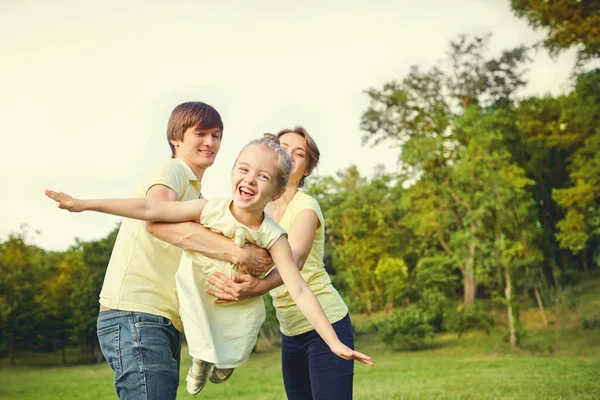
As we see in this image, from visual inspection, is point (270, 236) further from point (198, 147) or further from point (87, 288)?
point (87, 288)

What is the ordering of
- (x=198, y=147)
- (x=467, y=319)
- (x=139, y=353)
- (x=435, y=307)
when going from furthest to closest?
(x=435, y=307), (x=467, y=319), (x=198, y=147), (x=139, y=353)

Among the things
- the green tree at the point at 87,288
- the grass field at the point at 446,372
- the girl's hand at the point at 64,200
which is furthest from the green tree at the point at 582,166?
the girl's hand at the point at 64,200

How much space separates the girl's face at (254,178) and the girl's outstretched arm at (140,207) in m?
0.17

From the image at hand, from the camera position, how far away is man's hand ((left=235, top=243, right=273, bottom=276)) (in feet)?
8.84

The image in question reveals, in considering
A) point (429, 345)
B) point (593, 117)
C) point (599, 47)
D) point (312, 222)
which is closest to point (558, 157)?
point (593, 117)

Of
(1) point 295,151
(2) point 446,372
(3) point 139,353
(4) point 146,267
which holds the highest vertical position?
(1) point 295,151

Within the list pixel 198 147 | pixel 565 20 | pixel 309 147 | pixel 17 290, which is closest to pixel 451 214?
pixel 565 20

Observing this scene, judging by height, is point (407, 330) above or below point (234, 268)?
below

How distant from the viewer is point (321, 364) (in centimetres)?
332

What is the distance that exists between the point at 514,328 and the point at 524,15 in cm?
1141

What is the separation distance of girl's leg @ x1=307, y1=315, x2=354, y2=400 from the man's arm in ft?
2.60

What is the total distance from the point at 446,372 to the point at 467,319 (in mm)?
8386

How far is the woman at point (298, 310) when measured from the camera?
3.28 m

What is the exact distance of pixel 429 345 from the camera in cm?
2280
